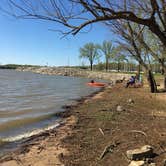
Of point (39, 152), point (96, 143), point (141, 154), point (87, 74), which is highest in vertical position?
point (141, 154)

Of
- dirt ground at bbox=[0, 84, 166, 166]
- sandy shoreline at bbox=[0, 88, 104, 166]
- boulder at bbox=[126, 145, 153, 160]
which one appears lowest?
sandy shoreline at bbox=[0, 88, 104, 166]

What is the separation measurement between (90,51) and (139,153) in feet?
303

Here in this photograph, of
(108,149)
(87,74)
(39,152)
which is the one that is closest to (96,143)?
(108,149)

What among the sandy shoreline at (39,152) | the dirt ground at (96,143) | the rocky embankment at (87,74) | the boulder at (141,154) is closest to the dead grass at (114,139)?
the dirt ground at (96,143)

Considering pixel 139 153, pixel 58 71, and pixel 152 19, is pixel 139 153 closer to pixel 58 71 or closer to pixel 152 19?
pixel 152 19

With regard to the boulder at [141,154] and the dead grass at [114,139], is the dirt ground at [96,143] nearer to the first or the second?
the dead grass at [114,139]

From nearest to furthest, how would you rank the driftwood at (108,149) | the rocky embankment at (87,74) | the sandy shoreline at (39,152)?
the driftwood at (108,149) < the sandy shoreline at (39,152) < the rocky embankment at (87,74)

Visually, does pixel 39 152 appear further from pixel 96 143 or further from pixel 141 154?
pixel 141 154

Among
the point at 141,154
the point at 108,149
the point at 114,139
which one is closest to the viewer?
the point at 141,154

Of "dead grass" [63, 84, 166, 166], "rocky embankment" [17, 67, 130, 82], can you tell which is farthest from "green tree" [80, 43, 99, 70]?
"dead grass" [63, 84, 166, 166]

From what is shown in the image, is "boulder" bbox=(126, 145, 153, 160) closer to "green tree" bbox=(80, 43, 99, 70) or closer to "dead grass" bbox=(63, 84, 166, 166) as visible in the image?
"dead grass" bbox=(63, 84, 166, 166)

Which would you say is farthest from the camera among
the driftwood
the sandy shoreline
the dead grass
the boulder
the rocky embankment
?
the rocky embankment

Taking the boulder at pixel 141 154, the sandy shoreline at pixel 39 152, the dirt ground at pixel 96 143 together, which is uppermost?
the boulder at pixel 141 154

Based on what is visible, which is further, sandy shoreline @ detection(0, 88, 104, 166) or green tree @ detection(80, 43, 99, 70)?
green tree @ detection(80, 43, 99, 70)
